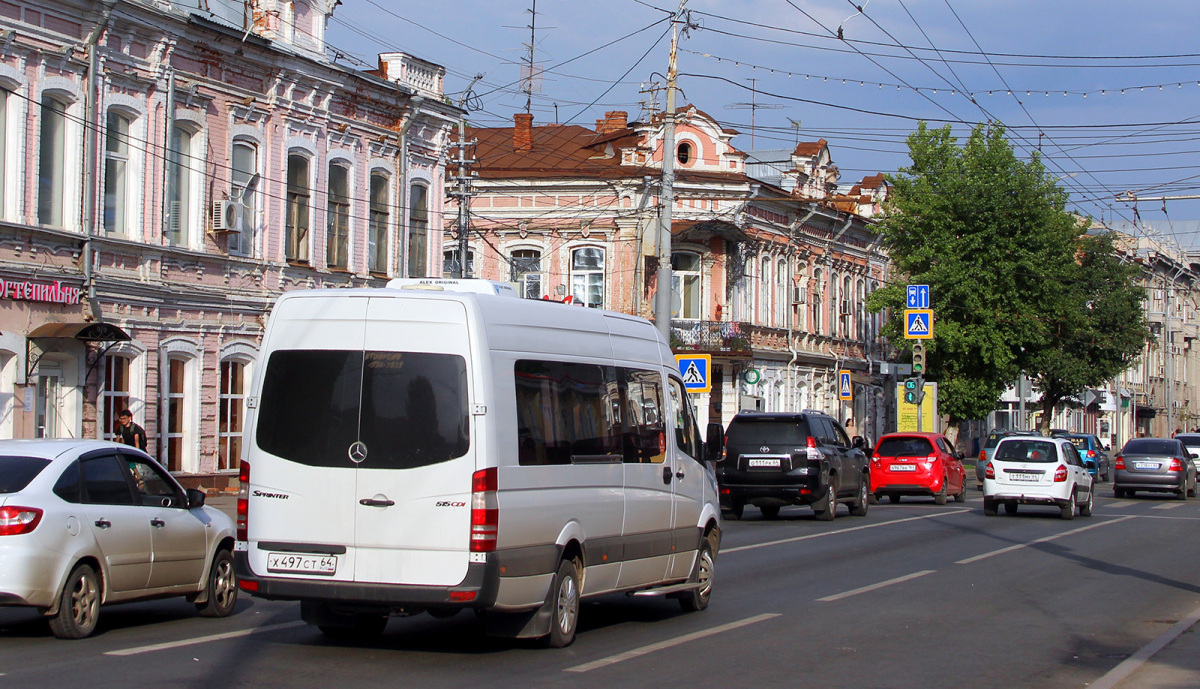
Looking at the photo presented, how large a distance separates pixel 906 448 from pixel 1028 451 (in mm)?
5020

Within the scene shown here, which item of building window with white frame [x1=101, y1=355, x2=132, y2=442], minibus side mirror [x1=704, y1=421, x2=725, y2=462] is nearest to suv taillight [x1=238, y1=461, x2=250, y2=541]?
minibus side mirror [x1=704, y1=421, x2=725, y2=462]

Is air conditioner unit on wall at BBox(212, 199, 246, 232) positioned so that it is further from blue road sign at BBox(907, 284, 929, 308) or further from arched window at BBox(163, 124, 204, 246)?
blue road sign at BBox(907, 284, 929, 308)

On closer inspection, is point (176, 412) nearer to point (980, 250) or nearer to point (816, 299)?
point (980, 250)

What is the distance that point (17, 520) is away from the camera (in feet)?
32.6

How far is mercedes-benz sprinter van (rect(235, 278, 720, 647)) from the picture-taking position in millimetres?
9273

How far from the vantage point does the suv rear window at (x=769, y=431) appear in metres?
24.3

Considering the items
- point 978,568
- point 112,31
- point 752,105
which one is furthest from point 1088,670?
point 752,105

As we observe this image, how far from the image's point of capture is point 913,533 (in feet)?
73.8

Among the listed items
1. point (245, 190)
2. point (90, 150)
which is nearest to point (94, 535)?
point (90, 150)

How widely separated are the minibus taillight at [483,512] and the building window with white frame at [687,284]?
120ft

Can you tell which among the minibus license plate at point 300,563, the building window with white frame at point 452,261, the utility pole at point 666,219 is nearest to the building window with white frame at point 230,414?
the utility pole at point 666,219

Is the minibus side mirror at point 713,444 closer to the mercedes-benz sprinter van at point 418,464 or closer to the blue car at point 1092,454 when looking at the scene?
the mercedes-benz sprinter van at point 418,464

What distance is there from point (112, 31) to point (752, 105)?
29718 mm

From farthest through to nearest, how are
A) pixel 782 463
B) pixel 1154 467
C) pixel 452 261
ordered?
pixel 452 261, pixel 1154 467, pixel 782 463
